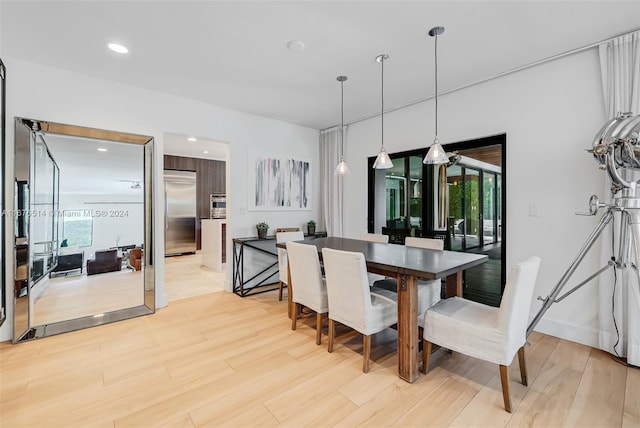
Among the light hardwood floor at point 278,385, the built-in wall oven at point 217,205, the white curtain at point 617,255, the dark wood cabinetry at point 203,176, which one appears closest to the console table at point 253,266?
the light hardwood floor at point 278,385

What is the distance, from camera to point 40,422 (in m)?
1.64

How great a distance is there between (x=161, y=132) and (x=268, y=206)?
5.67 ft

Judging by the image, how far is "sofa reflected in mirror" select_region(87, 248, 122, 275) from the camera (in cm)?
327

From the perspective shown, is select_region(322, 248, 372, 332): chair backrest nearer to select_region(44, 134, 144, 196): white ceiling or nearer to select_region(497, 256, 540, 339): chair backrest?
select_region(497, 256, 540, 339): chair backrest

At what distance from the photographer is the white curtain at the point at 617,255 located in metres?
2.18

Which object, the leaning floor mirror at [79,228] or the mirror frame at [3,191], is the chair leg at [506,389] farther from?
the mirror frame at [3,191]

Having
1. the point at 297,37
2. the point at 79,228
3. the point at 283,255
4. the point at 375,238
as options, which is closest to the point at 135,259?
the point at 79,228

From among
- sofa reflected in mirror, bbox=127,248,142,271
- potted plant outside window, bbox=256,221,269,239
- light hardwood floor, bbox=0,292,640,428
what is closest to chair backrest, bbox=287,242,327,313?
light hardwood floor, bbox=0,292,640,428

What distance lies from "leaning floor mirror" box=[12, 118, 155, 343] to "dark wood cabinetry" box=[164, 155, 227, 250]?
3.38 m

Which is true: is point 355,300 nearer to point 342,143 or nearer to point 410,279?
point 410,279

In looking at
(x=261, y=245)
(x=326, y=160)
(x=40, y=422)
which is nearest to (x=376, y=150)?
(x=326, y=160)

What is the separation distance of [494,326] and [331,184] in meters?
3.45

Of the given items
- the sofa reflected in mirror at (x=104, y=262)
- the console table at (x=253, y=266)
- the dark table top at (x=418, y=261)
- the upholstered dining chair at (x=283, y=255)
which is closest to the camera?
the dark table top at (x=418, y=261)

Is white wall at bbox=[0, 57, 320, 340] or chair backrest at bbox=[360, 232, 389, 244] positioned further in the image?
chair backrest at bbox=[360, 232, 389, 244]
